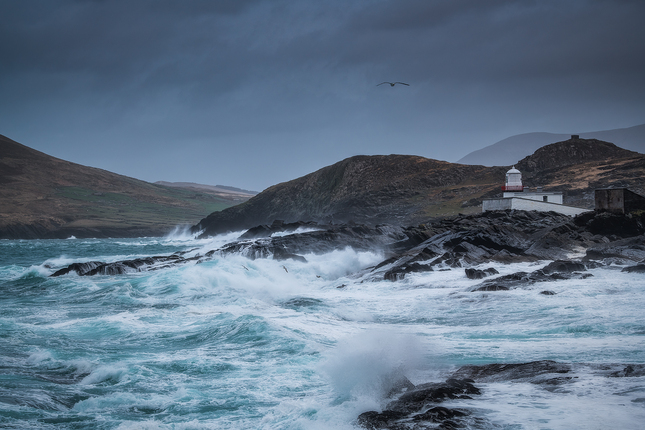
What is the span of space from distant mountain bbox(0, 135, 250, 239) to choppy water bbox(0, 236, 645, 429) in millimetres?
78947

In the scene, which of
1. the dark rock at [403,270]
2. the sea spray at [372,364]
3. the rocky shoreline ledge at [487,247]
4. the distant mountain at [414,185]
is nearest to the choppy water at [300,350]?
the sea spray at [372,364]

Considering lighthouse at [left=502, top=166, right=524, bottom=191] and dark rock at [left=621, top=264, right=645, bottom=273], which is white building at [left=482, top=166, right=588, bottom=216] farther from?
dark rock at [left=621, top=264, right=645, bottom=273]

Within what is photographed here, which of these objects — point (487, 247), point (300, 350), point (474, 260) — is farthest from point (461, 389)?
point (487, 247)

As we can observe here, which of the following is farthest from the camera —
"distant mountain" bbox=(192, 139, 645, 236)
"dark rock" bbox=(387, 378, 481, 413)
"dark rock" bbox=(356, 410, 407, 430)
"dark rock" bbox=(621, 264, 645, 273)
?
"distant mountain" bbox=(192, 139, 645, 236)

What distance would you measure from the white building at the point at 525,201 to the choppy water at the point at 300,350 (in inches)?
655

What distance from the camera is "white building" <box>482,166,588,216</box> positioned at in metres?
31.6

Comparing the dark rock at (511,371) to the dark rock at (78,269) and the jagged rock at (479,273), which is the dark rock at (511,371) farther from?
the dark rock at (78,269)

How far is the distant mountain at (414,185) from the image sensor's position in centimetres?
4456

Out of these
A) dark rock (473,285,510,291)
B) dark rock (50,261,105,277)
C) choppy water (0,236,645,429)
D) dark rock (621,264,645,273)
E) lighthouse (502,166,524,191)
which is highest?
lighthouse (502,166,524,191)

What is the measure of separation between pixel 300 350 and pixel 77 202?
372ft

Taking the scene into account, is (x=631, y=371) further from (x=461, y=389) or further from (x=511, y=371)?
(x=461, y=389)

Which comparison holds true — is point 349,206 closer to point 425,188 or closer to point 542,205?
point 425,188

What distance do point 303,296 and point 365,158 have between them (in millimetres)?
60555

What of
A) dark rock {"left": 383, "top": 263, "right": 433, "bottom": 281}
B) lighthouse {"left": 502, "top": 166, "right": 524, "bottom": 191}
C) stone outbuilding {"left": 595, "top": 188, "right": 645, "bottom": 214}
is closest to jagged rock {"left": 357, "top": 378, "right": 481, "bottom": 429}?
dark rock {"left": 383, "top": 263, "right": 433, "bottom": 281}
